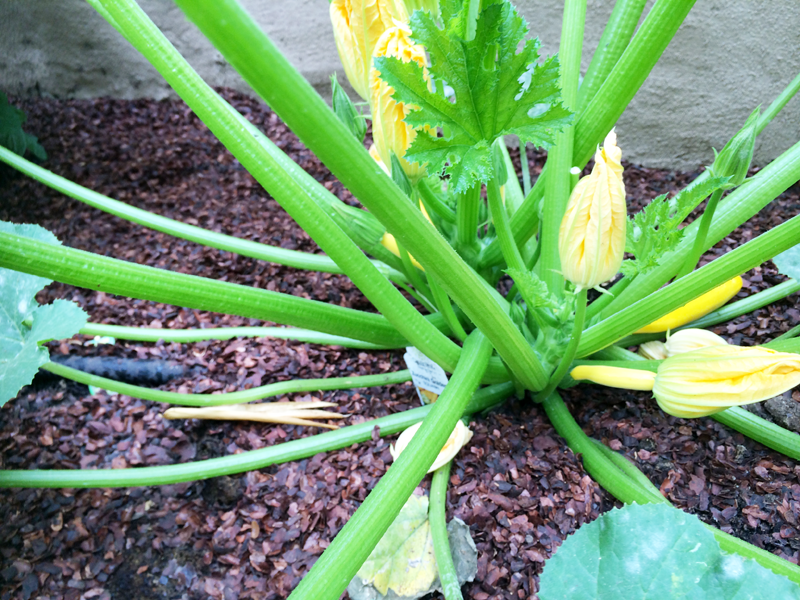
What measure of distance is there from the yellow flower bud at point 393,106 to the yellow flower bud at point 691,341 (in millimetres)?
654

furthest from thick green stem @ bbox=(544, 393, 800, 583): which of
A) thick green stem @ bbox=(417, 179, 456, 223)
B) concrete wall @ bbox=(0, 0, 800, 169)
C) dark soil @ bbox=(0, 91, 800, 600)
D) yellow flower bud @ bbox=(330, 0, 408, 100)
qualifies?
concrete wall @ bbox=(0, 0, 800, 169)

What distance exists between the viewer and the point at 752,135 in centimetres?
86

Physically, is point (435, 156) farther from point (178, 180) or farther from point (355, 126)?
point (178, 180)

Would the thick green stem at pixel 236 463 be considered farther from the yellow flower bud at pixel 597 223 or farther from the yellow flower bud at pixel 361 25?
the yellow flower bud at pixel 361 25

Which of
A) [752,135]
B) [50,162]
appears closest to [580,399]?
[752,135]

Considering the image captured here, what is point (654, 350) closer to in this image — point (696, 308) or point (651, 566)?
point (696, 308)

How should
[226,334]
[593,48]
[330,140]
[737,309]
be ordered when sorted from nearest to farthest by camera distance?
1. [330,140]
2. [737,309]
3. [226,334]
4. [593,48]

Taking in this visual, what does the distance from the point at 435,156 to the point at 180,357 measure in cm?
106

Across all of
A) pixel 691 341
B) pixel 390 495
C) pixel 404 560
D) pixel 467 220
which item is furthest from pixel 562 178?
pixel 404 560

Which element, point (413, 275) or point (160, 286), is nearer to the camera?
point (160, 286)

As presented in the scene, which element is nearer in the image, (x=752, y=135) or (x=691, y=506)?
(x=752, y=135)

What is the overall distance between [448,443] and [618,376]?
1.15 ft

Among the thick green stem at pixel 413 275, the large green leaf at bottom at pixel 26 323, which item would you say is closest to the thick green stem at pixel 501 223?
the thick green stem at pixel 413 275

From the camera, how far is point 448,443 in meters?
1.16
